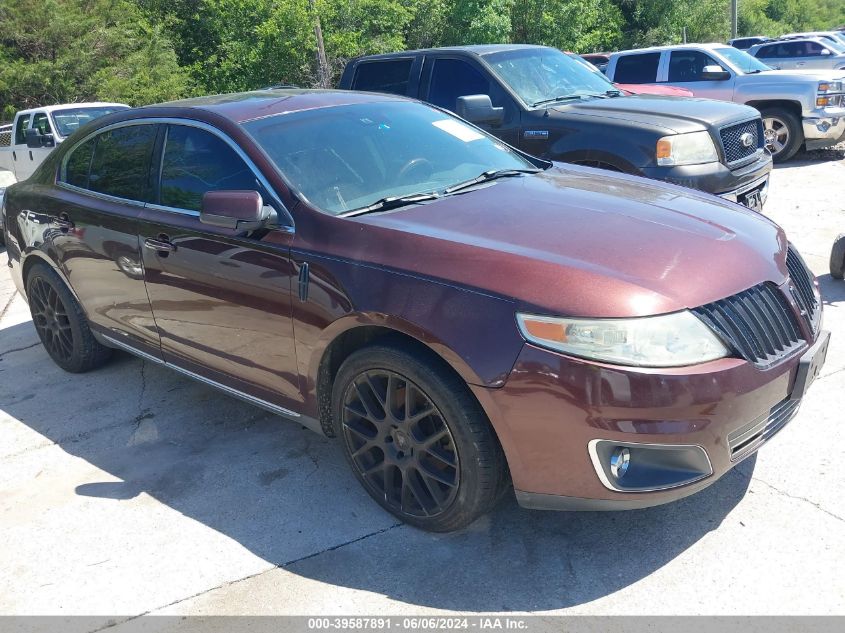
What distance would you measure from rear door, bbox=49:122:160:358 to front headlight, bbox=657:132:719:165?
156 inches

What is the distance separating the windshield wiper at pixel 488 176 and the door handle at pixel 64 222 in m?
2.43

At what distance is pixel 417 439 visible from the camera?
9.96ft

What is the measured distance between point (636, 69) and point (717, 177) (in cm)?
625

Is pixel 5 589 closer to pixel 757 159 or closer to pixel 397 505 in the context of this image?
pixel 397 505

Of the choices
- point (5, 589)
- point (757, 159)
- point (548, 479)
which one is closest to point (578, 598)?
point (548, 479)

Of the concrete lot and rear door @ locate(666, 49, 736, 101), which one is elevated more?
rear door @ locate(666, 49, 736, 101)

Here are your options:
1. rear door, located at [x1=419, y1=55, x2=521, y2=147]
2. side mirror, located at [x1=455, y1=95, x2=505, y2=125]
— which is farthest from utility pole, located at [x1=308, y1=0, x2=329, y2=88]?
side mirror, located at [x1=455, y1=95, x2=505, y2=125]

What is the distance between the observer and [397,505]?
10.6ft

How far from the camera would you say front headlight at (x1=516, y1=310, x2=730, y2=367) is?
2566mm

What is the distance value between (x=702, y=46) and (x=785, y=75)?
1.29 metres

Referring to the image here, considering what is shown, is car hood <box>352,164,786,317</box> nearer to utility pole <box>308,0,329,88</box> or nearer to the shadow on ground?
the shadow on ground

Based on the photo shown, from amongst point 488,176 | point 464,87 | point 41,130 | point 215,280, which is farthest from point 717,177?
point 41,130
